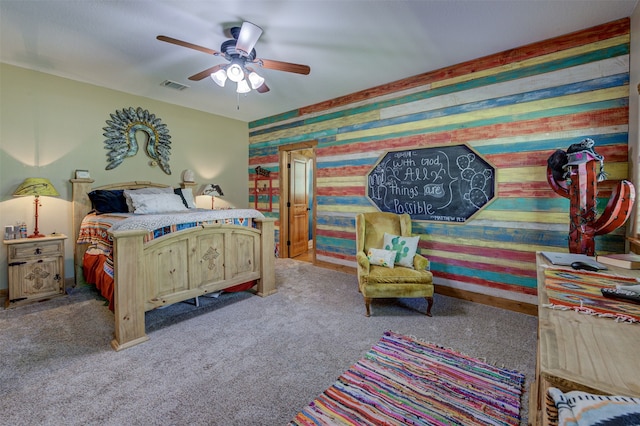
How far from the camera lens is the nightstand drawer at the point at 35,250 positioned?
3041 mm

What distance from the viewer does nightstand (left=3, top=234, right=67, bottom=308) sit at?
9.97 feet

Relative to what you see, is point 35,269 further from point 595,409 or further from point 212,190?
point 595,409

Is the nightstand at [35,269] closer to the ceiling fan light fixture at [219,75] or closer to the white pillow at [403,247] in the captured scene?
the ceiling fan light fixture at [219,75]

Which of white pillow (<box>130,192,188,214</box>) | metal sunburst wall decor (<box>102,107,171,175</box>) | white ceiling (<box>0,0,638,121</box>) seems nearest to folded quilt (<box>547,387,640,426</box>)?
white ceiling (<box>0,0,638,121</box>)

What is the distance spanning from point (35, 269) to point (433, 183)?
4726 millimetres

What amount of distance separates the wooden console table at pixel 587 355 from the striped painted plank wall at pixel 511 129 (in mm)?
2383

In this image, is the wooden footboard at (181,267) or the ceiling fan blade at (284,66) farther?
the ceiling fan blade at (284,66)

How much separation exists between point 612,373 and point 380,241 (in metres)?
2.84

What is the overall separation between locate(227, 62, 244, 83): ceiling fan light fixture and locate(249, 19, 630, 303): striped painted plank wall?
1969mm

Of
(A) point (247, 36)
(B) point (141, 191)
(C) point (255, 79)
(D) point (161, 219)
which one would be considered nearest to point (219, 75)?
(C) point (255, 79)

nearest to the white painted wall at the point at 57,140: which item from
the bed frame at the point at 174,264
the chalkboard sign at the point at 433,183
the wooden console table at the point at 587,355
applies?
the bed frame at the point at 174,264

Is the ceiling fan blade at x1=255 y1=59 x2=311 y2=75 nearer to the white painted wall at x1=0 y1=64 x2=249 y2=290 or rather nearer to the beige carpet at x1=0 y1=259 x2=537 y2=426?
the beige carpet at x1=0 y1=259 x2=537 y2=426

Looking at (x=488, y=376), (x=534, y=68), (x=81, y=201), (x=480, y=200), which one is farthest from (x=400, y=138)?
(x=81, y=201)

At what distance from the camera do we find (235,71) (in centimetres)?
272
